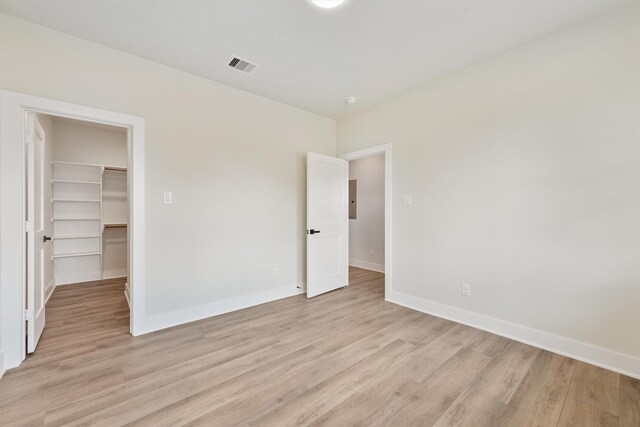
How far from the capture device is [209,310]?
10.5ft

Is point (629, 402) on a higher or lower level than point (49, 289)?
lower

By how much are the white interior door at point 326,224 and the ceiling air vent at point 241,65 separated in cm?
129

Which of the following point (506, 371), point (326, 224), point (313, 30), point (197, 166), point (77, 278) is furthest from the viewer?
point (77, 278)

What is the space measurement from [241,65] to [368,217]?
12.6 ft

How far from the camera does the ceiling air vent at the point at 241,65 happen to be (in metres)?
2.79

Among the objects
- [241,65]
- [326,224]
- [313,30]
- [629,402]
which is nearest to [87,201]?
[241,65]

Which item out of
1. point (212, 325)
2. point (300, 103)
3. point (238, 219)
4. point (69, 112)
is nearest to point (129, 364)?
point (212, 325)

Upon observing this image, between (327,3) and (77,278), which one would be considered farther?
(77,278)

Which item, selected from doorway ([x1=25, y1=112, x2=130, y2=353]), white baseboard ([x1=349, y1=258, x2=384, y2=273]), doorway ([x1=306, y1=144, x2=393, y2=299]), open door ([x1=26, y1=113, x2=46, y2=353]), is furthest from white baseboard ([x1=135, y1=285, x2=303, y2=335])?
white baseboard ([x1=349, y1=258, x2=384, y2=273])

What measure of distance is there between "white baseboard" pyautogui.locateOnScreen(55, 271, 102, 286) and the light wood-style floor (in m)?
2.02

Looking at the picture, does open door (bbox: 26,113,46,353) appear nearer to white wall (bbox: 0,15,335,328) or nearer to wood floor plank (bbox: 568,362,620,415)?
white wall (bbox: 0,15,335,328)

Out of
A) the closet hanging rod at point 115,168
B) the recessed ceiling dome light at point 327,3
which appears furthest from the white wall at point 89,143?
the recessed ceiling dome light at point 327,3

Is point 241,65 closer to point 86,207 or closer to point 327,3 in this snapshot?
point 327,3

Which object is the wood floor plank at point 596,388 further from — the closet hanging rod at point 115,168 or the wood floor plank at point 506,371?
the closet hanging rod at point 115,168
